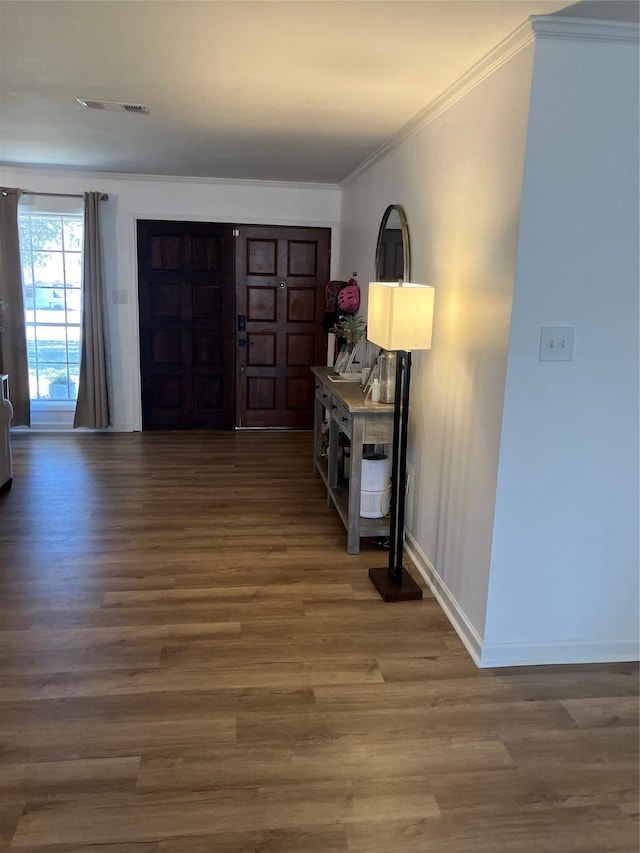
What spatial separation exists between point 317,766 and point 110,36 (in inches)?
107

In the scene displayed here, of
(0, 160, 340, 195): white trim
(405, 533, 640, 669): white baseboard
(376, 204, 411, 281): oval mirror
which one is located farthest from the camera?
(0, 160, 340, 195): white trim

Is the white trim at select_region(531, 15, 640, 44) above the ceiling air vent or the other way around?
the other way around

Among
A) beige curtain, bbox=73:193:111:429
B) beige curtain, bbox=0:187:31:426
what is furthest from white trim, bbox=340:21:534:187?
beige curtain, bbox=0:187:31:426

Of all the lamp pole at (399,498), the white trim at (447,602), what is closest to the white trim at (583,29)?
the lamp pole at (399,498)

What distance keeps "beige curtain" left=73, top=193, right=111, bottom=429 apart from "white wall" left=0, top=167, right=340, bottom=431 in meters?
0.17

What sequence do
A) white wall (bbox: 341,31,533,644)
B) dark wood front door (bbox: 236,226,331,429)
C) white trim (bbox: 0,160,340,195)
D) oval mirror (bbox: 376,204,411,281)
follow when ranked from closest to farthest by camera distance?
1. white wall (bbox: 341,31,533,644)
2. oval mirror (bbox: 376,204,411,281)
3. white trim (bbox: 0,160,340,195)
4. dark wood front door (bbox: 236,226,331,429)

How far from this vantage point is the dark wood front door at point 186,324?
621 cm

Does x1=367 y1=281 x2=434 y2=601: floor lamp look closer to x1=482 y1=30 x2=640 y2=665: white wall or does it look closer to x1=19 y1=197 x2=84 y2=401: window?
x1=482 y1=30 x2=640 y2=665: white wall

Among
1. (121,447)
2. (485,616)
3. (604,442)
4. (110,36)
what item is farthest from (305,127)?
(121,447)

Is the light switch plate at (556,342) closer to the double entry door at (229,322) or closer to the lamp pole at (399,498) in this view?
the lamp pole at (399,498)

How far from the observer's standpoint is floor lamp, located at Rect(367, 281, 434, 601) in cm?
279

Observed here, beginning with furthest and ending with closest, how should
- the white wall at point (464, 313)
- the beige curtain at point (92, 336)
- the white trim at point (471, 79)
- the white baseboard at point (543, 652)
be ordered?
the beige curtain at point (92, 336) < the white baseboard at point (543, 652) < the white wall at point (464, 313) < the white trim at point (471, 79)

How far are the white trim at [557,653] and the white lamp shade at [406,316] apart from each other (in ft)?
4.26

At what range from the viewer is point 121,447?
585 cm
